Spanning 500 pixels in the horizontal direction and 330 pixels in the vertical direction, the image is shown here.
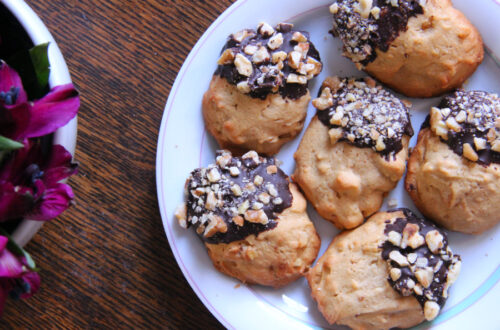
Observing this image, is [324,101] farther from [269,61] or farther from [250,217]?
[250,217]

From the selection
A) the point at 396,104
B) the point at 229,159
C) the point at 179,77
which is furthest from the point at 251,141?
the point at 396,104

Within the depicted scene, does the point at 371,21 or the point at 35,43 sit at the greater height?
the point at 35,43

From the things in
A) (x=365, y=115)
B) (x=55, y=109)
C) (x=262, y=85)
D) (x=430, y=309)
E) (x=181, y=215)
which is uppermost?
(x=55, y=109)

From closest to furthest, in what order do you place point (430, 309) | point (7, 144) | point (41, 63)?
1. point (7, 144)
2. point (41, 63)
3. point (430, 309)

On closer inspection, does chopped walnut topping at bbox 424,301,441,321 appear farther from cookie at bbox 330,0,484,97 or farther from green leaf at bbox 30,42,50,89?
green leaf at bbox 30,42,50,89

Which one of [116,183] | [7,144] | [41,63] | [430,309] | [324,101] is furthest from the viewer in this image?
[116,183]

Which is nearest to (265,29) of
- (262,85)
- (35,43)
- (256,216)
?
(262,85)
